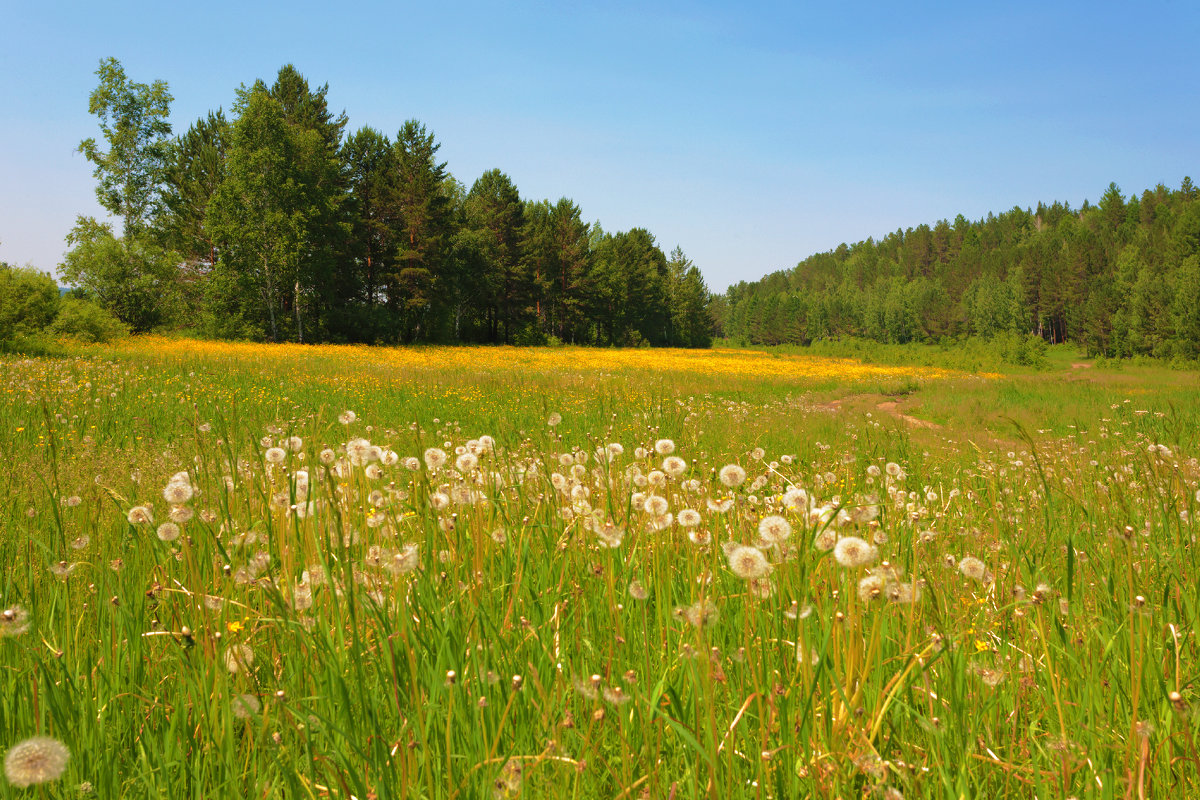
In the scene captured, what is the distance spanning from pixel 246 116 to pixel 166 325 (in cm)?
1139

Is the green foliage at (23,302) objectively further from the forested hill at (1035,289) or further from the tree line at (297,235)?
the forested hill at (1035,289)

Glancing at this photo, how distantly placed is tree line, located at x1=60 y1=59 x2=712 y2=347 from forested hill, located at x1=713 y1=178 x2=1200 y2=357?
2204 inches

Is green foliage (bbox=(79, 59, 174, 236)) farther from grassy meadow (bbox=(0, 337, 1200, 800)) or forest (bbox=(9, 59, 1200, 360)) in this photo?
grassy meadow (bbox=(0, 337, 1200, 800))

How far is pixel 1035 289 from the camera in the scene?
3415 inches

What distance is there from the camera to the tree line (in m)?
30.2

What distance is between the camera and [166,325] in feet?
103

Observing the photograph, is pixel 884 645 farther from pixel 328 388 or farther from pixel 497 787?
pixel 328 388

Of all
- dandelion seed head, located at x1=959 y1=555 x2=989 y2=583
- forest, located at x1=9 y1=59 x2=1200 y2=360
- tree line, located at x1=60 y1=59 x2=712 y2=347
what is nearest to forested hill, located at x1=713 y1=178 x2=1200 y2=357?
forest, located at x1=9 y1=59 x2=1200 y2=360

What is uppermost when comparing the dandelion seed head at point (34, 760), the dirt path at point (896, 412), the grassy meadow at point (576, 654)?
the dandelion seed head at point (34, 760)

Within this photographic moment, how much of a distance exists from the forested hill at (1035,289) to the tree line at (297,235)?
56.0 m

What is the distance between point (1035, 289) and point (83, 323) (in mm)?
104317

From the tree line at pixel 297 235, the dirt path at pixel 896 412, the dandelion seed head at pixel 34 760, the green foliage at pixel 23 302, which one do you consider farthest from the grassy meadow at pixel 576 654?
the tree line at pixel 297 235

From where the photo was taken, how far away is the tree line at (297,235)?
30188mm

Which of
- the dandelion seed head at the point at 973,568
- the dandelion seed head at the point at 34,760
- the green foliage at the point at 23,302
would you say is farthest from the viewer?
the green foliage at the point at 23,302
